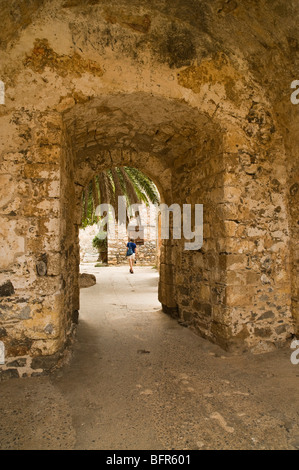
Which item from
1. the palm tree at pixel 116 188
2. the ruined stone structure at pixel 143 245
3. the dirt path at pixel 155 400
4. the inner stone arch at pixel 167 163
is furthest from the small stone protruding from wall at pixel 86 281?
the ruined stone structure at pixel 143 245

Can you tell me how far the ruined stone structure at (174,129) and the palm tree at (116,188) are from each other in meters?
3.02

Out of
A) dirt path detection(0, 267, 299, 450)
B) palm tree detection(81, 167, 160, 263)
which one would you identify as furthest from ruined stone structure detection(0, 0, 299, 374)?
palm tree detection(81, 167, 160, 263)

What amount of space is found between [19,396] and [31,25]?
2.84 metres

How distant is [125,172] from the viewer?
21.1 feet

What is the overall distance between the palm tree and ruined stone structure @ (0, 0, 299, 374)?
302cm

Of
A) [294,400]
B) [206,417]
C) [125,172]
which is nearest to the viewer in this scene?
[206,417]

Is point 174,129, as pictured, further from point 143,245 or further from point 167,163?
point 143,245

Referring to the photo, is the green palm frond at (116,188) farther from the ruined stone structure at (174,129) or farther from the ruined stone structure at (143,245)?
the ruined stone structure at (143,245)

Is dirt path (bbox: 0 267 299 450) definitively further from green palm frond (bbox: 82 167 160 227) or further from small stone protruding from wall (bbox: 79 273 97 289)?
green palm frond (bbox: 82 167 160 227)

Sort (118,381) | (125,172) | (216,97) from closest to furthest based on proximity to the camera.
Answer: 1. (118,381)
2. (216,97)
3. (125,172)

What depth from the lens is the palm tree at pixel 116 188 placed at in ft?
21.1

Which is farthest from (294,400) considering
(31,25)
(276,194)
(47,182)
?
(31,25)

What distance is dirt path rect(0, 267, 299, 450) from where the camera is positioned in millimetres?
1622
